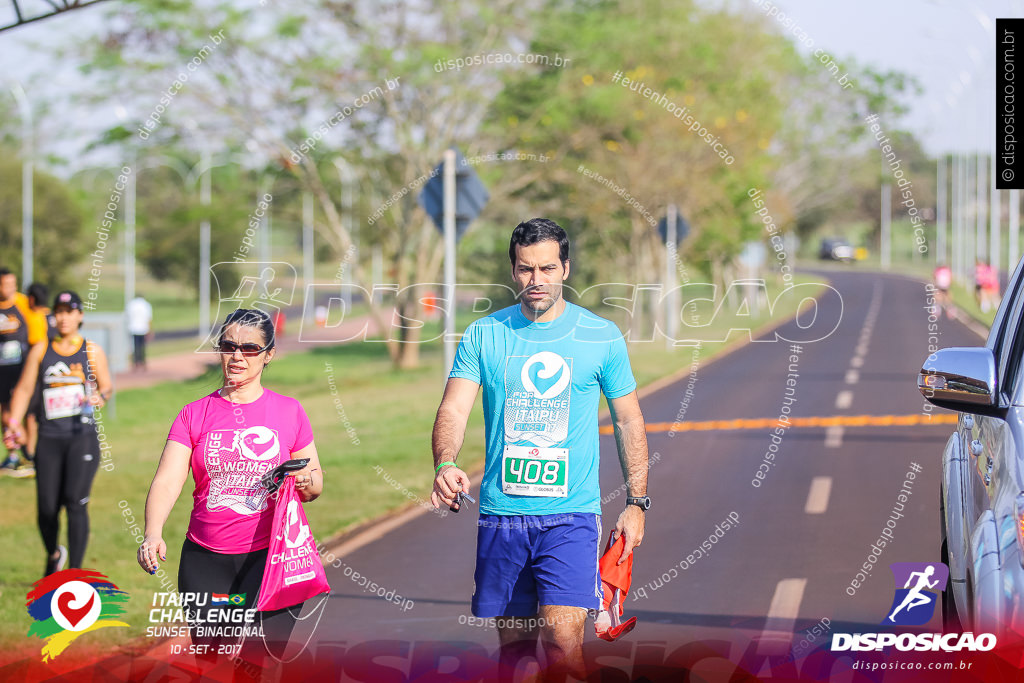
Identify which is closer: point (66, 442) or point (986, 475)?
point (986, 475)

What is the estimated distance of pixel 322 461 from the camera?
44.4ft

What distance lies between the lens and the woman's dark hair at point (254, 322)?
4.86m

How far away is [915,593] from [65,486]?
481cm

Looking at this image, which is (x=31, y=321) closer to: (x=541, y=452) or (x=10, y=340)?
(x=10, y=340)

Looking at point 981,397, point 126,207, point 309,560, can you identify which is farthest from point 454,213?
point 126,207

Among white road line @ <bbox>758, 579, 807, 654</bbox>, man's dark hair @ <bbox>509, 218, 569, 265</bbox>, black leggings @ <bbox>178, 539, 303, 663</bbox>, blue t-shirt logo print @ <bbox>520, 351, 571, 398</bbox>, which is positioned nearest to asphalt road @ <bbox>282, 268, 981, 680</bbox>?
white road line @ <bbox>758, 579, 807, 654</bbox>

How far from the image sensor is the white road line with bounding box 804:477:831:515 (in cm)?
1009

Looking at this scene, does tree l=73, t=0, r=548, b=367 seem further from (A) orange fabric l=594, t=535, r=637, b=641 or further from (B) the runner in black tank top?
(A) orange fabric l=594, t=535, r=637, b=641

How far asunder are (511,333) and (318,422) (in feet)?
43.4

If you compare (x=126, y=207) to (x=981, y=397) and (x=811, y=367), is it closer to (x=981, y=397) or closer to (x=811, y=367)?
(x=811, y=367)

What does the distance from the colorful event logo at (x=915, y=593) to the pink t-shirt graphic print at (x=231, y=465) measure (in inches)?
122

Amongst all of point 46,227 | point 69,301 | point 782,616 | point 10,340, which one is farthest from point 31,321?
point 46,227

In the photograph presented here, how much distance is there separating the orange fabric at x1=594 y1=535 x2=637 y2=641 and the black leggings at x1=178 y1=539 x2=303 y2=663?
3.80ft

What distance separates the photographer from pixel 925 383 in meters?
4.50
